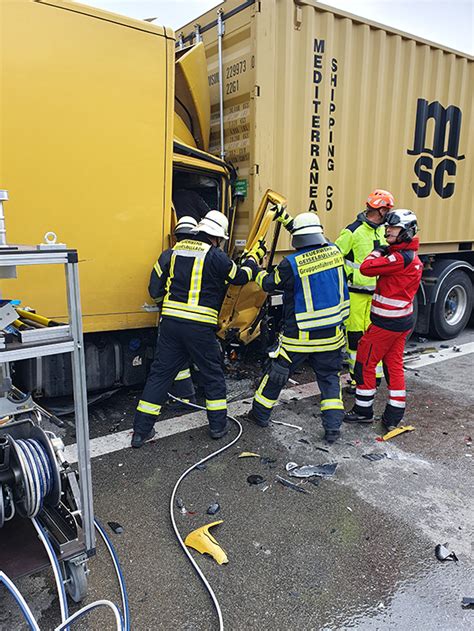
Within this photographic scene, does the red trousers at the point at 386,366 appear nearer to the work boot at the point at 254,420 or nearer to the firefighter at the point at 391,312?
the firefighter at the point at 391,312

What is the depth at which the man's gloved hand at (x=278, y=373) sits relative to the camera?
3744 millimetres

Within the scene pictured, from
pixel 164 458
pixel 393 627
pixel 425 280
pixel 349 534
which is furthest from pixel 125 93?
pixel 425 280

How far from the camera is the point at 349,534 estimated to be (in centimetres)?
265

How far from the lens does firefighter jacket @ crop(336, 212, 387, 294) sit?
441 cm

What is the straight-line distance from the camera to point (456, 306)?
7.08 metres

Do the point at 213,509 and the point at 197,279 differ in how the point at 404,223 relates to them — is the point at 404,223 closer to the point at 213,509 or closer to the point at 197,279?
the point at 197,279

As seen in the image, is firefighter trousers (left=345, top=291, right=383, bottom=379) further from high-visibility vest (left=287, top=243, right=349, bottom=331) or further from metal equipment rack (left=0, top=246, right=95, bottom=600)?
metal equipment rack (left=0, top=246, right=95, bottom=600)

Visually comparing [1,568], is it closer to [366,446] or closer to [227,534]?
[227,534]

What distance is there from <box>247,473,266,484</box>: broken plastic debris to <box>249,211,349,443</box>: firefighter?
0.73m

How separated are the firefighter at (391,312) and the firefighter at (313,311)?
274mm

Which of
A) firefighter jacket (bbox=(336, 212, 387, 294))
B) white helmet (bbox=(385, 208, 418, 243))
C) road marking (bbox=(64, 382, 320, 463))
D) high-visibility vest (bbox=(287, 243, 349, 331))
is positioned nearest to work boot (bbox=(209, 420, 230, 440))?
road marking (bbox=(64, 382, 320, 463))

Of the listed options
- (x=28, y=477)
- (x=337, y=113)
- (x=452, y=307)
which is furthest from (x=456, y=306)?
(x=28, y=477)

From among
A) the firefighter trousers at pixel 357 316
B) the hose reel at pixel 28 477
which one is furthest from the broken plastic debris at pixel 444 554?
the firefighter trousers at pixel 357 316

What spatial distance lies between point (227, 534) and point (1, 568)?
112cm
